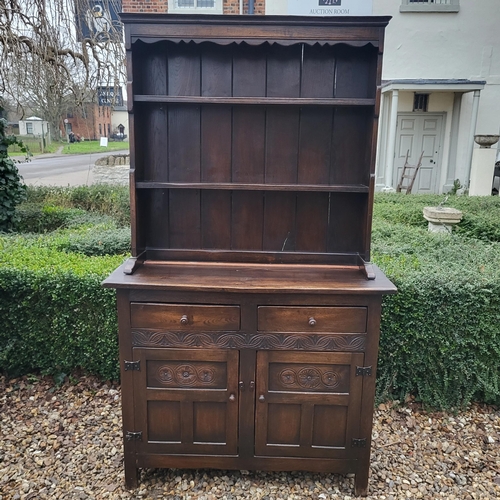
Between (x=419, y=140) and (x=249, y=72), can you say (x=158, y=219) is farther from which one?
(x=419, y=140)

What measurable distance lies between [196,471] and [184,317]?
805 millimetres

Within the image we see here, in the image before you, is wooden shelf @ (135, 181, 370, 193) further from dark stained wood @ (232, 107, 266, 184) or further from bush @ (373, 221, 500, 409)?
bush @ (373, 221, 500, 409)

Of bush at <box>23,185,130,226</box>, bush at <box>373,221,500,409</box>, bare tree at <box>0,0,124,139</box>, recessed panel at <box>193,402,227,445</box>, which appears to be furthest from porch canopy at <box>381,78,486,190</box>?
recessed panel at <box>193,402,227,445</box>

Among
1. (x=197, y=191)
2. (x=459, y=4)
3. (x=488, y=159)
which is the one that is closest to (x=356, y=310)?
(x=197, y=191)

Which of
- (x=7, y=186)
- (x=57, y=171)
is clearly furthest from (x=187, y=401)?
(x=57, y=171)

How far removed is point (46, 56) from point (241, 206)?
11.9ft

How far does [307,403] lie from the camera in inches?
74.4

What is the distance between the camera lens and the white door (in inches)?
361

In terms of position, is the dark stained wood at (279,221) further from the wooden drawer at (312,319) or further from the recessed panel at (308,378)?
the recessed panel at (308,378)

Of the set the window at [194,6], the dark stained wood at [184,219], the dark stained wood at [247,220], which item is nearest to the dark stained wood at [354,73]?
the dark stained wood at [247,220]

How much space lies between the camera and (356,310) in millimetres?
1811

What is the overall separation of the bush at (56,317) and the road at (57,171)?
7.29 metres

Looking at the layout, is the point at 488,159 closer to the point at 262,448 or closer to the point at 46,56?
the point at 46,56

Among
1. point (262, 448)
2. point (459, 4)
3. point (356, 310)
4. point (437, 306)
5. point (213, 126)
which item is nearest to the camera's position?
point (356, 310)
